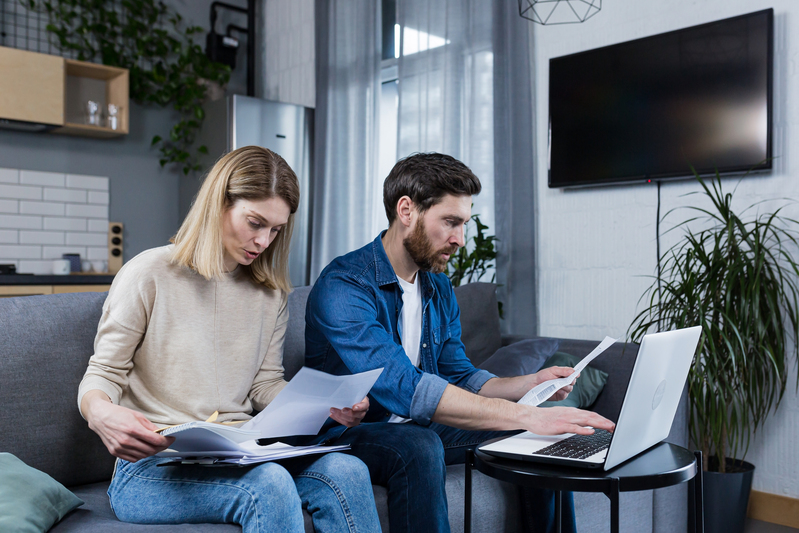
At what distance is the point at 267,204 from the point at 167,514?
63cm

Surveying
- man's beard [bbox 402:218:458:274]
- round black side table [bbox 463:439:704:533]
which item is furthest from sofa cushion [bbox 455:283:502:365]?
round black side table [bbox 463:439:704:533]

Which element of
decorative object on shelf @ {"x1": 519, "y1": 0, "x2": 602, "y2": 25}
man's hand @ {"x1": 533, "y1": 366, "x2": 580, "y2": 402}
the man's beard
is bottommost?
man's hand @ {"x1": 533, "y1": 366, "x2": 580, "y2": 402}

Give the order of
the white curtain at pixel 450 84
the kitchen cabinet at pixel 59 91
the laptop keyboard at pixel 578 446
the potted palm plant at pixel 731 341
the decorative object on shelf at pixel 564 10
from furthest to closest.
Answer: the kitchen cabinet at pixel 59 91
the white curtain at pixel 450 84
the decorative object on shelf at pixel 564 10
the potted palm plant at pixel 731 341
the laptop keyboard at pixel 578 446

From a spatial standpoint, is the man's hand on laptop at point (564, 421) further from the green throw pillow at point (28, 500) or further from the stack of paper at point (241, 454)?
the green throw pillow at point (28, 500)

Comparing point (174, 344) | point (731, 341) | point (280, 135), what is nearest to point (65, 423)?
point (174, 344)

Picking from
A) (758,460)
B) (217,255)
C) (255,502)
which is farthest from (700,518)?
(758,460)

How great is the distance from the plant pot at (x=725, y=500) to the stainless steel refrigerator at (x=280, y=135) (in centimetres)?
248

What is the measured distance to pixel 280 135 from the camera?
4156 millimetres

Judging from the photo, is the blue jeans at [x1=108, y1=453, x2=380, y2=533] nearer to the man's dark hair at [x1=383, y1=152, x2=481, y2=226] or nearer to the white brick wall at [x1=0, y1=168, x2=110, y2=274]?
the man's dark hair at [x1=383, y1=152, x2=481, y2=226]

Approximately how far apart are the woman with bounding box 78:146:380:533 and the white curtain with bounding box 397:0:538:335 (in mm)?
1581

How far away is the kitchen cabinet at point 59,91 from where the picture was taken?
12.2 feet

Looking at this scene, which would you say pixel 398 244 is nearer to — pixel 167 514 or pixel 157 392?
pixel 157 392

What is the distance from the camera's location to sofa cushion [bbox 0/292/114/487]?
4.80ft

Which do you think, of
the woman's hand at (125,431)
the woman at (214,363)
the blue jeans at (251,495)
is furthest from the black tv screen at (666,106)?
the woman's hand at (125,431)
